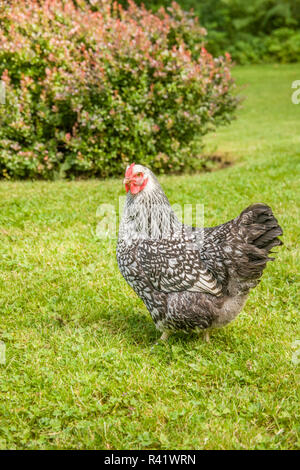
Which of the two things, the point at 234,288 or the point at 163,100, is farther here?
the point at 163,100

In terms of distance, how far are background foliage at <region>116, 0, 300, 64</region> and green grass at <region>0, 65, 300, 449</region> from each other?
24697 millimetres

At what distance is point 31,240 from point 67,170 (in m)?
3.39

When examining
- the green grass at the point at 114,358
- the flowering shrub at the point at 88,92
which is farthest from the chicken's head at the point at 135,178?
the flowering shrub at the point at 88,92

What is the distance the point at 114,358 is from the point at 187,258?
3.05ft

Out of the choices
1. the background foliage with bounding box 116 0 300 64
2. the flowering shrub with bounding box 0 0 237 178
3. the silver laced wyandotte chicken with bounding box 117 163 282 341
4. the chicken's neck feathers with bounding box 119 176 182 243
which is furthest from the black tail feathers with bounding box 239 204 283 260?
the background foliage with bounding box 116 0 300 64

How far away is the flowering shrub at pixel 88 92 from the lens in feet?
26.7

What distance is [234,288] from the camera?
3.69 meters

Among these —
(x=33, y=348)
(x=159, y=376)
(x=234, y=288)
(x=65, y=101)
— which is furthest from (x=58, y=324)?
(x=65, y=101)

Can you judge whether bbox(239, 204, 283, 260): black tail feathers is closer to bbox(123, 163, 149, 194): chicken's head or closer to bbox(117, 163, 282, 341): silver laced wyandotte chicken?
bbox(117, 163, 282, 341): silver laced wyandotte chicken

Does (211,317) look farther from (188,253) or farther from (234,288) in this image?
(188,253)

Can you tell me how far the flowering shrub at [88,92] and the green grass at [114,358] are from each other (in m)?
1.95

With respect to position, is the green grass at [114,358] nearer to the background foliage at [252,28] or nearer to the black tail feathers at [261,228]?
the black tail feathers at [261,228]

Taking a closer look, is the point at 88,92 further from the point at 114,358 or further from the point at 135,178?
the point at 114,358

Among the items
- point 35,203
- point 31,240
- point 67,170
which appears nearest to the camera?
point 31,240
